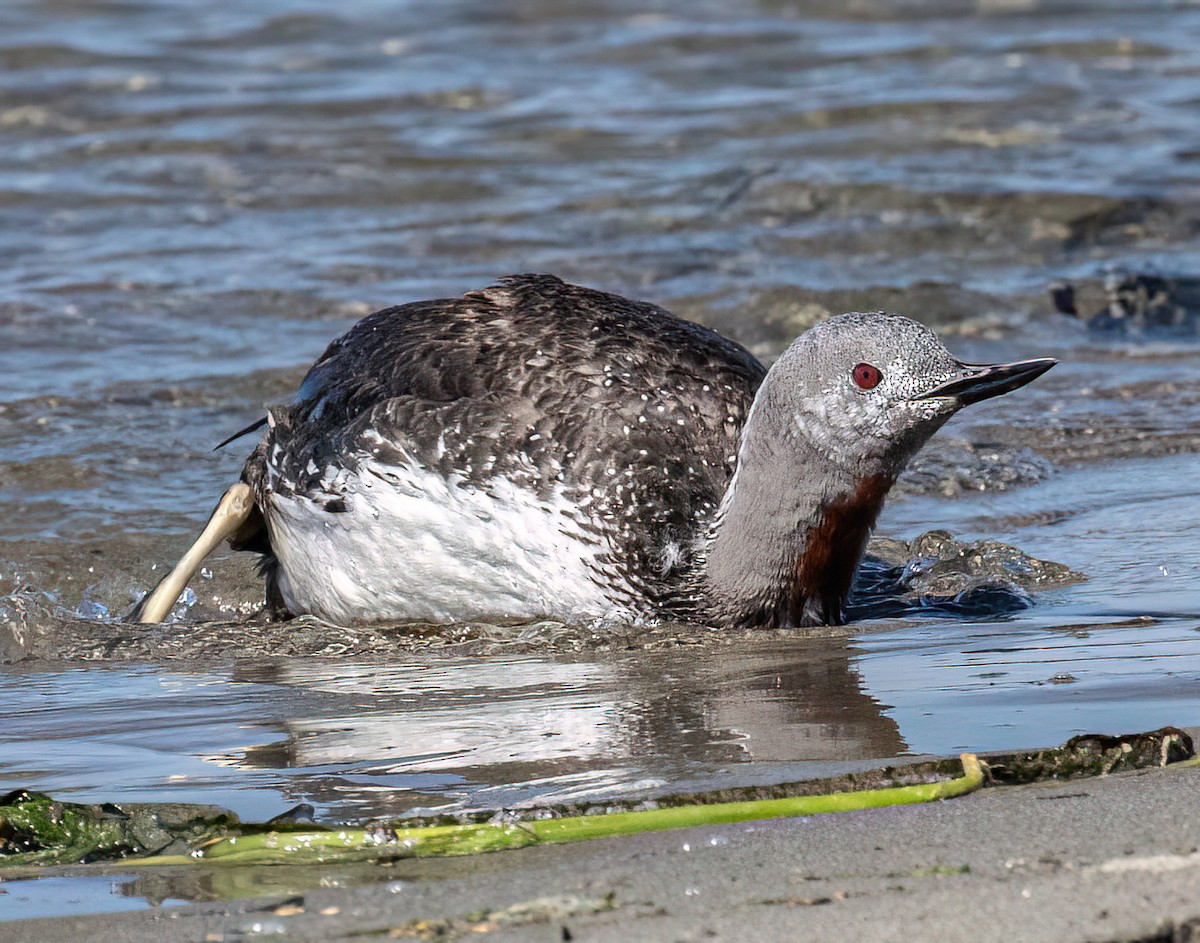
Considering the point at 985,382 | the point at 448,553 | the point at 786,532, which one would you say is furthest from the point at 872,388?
the point at 448,553

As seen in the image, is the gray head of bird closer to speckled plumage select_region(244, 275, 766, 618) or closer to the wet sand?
speckled plumage select_region(244, 275, 766, 618)

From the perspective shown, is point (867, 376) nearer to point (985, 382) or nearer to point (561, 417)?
point (985, 382)

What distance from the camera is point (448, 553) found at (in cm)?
593

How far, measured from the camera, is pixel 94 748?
14.8ft

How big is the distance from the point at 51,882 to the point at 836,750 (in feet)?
5.50

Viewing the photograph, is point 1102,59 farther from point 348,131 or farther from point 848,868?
point 848,868

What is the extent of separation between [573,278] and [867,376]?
595 cm

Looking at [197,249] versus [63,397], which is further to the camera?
[197,249]

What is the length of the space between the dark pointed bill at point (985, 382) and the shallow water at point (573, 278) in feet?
2.38

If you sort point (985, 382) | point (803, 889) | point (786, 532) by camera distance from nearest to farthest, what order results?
1. point (803, 889)
2. point (985, 382)
3. point (786, 532)

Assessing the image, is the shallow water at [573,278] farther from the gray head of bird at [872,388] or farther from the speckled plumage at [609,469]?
the gray head of bird at [872,388]

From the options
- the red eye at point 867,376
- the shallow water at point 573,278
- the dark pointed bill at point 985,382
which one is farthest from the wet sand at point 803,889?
the red eye at point 867,376

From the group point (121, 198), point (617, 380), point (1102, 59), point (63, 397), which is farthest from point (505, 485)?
point (1102, 59)

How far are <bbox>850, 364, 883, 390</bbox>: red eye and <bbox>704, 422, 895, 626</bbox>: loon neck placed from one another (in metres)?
0.27
